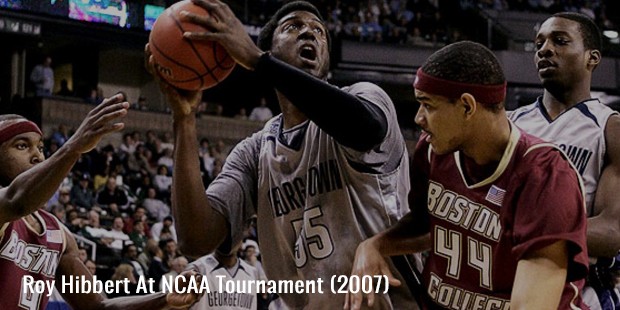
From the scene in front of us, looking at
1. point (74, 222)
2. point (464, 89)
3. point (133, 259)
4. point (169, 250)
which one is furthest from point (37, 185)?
point (74, 222)

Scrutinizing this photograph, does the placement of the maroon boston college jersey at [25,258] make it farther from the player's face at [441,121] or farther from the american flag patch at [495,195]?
the american flag patch at [495,195]

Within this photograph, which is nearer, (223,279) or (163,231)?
(223,279)

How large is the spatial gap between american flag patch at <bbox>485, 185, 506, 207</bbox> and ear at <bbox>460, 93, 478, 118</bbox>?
30 cm

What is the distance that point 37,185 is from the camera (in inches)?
194

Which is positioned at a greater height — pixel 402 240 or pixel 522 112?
pixel 522 112

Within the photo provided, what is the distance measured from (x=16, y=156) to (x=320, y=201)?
91.4 inches

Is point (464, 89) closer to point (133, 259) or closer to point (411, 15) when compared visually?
point (133, 259)

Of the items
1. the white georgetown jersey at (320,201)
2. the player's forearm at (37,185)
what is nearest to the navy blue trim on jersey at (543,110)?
the white georgetown jersey at (320,201)

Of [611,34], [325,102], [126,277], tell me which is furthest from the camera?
[611,34]

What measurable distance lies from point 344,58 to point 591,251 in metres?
21.5

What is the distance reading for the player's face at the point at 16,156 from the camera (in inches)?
223

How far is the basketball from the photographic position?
378cm

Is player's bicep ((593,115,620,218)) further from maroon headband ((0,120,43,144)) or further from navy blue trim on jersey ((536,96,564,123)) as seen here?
maroon headband ((0,120,43,144))

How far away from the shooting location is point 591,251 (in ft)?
14.2
